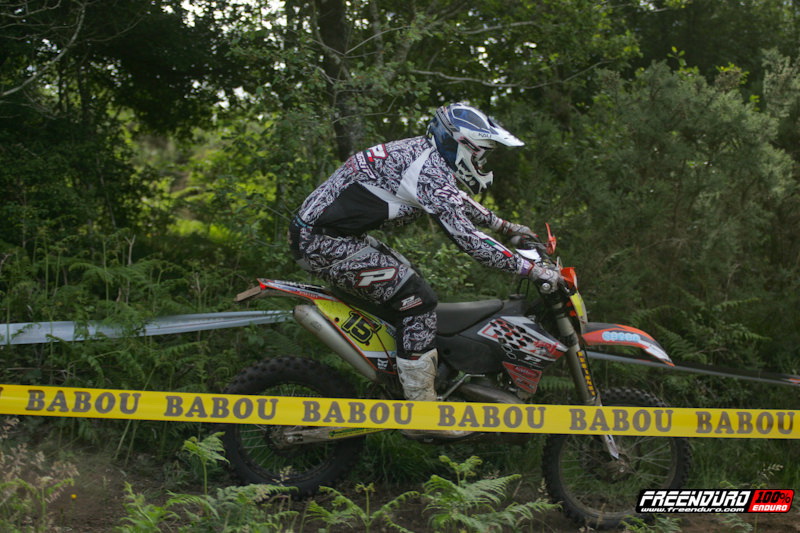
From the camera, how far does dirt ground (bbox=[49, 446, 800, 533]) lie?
A: 414 centimetres

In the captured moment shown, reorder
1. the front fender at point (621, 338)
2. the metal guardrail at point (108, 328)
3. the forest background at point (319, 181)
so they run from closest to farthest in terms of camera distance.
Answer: the front fender at point (621, 338) < the metal guardrail at point (108, 328) < the forest background at point (319, 181)

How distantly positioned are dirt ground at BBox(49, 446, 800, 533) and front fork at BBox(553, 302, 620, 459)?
21.0 inches

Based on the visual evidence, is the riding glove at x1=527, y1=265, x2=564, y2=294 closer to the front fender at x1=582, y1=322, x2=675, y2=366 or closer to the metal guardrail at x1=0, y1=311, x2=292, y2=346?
the front fender at x1=582, y1=322, x2=675, y2=366

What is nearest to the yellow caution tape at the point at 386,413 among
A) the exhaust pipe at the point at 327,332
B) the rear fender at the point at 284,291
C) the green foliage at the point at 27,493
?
the green foliage at the point at 27,493

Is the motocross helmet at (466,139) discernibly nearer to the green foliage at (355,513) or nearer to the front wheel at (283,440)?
the front wheel at (283,440)

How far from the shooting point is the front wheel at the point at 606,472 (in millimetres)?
4465

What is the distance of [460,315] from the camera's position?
450 centimetres

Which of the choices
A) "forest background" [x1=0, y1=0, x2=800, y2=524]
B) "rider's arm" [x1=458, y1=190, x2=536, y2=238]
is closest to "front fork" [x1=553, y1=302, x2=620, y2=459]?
"rider's arm" [x1=458, y1=190, x2=536, y2=238]

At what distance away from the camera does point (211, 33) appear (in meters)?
7.59

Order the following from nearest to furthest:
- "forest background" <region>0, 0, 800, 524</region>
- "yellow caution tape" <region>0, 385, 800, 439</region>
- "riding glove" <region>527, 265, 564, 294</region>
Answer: "yellow caution tape" <region>0, 385, 800, 439</region> → "riding glove" <region>527, 265, 564, 294</region> → "forest background" <region>0, 0, 800, 524</region>

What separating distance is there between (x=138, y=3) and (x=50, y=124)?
1.38 m

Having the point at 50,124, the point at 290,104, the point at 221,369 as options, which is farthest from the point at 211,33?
the point at 221,369

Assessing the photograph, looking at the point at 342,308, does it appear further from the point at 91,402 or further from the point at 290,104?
the point at 290,104

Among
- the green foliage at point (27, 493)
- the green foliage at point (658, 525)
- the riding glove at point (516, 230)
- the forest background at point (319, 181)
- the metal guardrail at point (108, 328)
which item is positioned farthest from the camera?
the forest background at point (319, 181)
